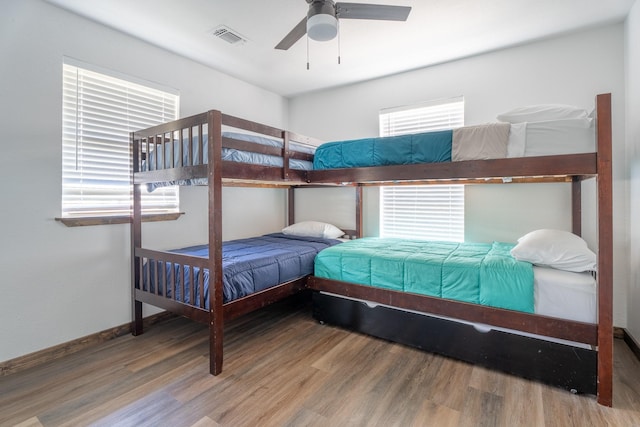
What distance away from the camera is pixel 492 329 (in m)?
2.02

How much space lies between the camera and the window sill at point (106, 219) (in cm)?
233

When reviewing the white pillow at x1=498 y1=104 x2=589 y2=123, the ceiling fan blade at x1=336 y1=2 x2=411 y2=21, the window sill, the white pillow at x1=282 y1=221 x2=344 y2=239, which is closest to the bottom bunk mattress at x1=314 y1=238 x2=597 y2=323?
the white pillow at x1=282 y1=221 x2=344 y2=239

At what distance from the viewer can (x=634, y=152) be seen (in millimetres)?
2303

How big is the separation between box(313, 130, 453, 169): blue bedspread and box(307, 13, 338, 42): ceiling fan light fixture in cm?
91

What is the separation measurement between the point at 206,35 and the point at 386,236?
2780mm

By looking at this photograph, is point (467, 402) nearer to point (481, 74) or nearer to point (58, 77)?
point (481, 74)

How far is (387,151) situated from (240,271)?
147cm

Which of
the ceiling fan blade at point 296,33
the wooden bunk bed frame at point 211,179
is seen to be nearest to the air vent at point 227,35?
the ceiling fan blade at point 296,33

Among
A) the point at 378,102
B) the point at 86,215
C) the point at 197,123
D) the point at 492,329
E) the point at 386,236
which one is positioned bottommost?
A: the point at 492,329

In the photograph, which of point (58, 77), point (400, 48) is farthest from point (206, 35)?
point (400, 48)

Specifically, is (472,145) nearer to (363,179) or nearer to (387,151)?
(387,151)

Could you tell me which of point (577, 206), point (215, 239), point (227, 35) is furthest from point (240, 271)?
point (577, 206)

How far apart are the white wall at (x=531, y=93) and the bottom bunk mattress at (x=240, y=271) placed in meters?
1.81

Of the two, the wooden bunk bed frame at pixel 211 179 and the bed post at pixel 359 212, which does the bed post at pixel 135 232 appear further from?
the bed post at pixel 359 212
